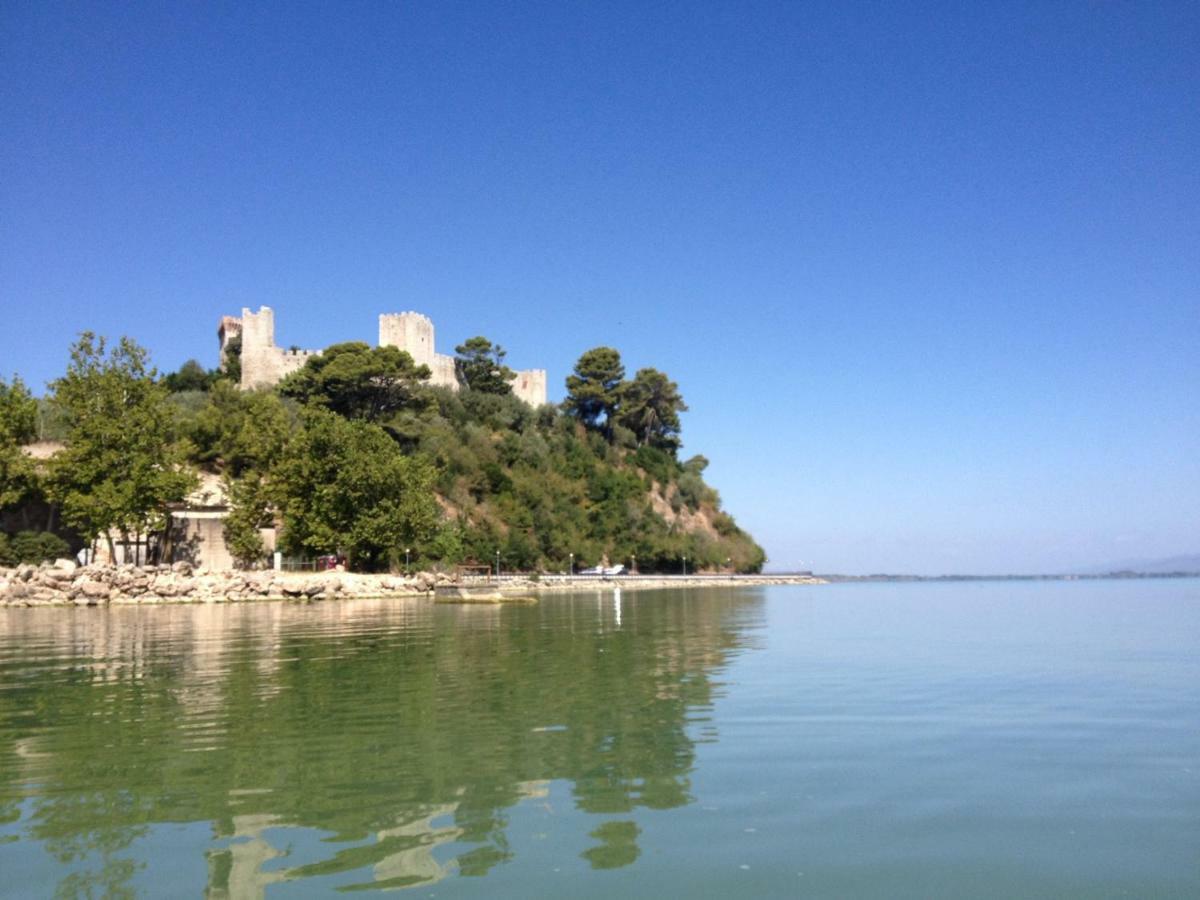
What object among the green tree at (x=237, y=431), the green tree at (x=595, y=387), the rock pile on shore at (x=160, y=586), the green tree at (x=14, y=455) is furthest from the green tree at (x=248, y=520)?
the green tree at (x=595, y=387)

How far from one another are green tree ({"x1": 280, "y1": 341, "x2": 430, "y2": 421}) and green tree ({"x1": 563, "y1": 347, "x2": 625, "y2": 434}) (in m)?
22.3

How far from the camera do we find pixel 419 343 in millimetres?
75000

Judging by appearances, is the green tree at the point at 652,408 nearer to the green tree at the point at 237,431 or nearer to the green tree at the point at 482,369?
the green tree at the point at 482,369

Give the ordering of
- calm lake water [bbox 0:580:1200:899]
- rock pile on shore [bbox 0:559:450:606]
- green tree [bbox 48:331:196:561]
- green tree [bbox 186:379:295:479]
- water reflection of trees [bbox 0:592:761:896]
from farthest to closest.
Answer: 1. green tree [bbox 186:379:295:479]
2. green tree [bbox 48:331:196:561]
3. rock pile on shore [bbox 0:559:450:606]
4. water reflection of trees [bbox 0:592:761:896]
5. calm lake water [bbox 0:580:1200:899]

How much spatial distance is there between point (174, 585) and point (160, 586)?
46 cm

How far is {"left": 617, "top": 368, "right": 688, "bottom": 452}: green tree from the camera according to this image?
86.8 m

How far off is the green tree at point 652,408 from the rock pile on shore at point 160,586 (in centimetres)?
4862

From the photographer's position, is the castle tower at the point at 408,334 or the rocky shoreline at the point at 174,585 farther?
the castle tower at the point at 408,334

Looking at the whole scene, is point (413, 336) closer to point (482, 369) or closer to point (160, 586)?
point (482, 369)

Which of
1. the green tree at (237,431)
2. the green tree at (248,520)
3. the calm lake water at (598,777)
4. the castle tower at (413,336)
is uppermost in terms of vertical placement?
the castle tower at (413,336)

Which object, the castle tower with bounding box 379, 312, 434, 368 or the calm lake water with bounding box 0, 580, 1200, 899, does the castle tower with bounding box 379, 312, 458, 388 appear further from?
the calm lake water with bounding box 0, 580, 1200, 899

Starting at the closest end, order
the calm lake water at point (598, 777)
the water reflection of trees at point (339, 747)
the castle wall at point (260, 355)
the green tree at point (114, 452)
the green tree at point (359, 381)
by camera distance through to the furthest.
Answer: the calm lake water at point (598, 777)
the water reflection of trees at point (339, 747)
the green tree at point (114, 452)
the green tree at point (359, 381)
the castle wall at point (260, 355)

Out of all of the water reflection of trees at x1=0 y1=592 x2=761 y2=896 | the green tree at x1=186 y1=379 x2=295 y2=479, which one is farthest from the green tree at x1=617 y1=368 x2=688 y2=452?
the water reflection of trees at x1=0 y1=592 x2=761 y2=896

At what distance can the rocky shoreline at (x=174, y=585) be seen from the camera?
3150cm
